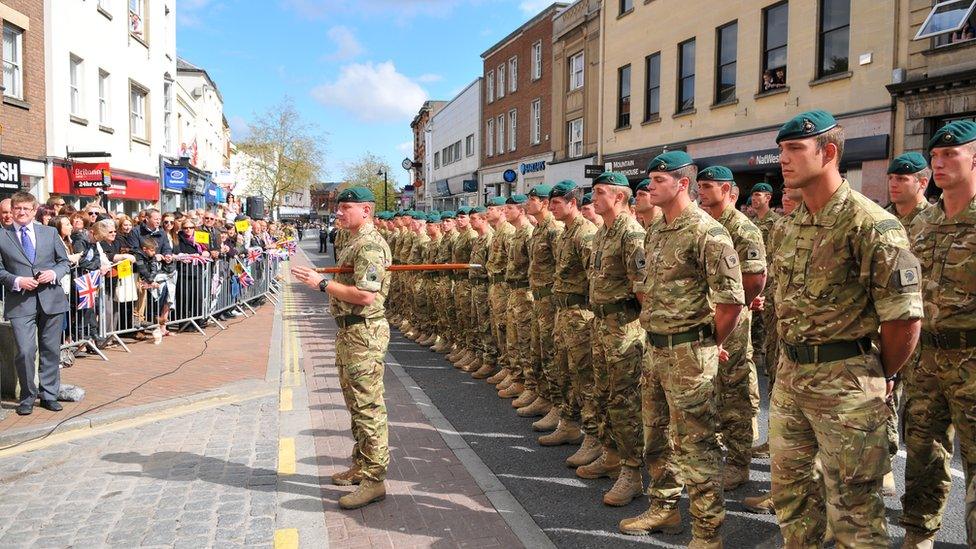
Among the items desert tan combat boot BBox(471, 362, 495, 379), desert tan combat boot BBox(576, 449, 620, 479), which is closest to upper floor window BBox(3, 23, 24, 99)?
desert tan combat boot BBox(471, 362, 495, 379)

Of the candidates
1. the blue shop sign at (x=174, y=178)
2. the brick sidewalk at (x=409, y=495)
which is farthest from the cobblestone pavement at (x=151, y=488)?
the blue shop sign at (x=174, y=178)

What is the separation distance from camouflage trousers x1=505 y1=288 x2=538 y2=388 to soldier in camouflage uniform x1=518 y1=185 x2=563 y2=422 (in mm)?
231

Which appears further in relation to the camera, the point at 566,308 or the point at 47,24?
the point at 47,24

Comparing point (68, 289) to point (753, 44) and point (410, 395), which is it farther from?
point (753, 44)

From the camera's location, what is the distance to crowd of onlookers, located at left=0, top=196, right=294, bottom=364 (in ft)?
31.2

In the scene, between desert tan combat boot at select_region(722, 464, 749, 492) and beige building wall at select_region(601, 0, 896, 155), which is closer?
desert tan combat boot at select_region(722, 464, 749, 492)

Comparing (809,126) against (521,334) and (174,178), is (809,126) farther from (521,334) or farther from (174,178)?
(174,178)

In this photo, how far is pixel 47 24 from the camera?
17.1m

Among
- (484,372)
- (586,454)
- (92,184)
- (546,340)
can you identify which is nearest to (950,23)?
(484,372)

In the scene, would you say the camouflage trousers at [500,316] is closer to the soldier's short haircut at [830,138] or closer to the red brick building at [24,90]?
the soldier's short haircut at [830,138]

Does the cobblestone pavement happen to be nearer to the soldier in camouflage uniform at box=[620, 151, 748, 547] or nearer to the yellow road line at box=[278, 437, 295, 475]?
the yellow road line at box=[278, 437, 295, 475]

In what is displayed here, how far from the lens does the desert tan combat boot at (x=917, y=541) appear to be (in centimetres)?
397

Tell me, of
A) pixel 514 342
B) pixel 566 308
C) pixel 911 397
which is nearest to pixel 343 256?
pixel 566 308

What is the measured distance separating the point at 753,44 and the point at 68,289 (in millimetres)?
16139
